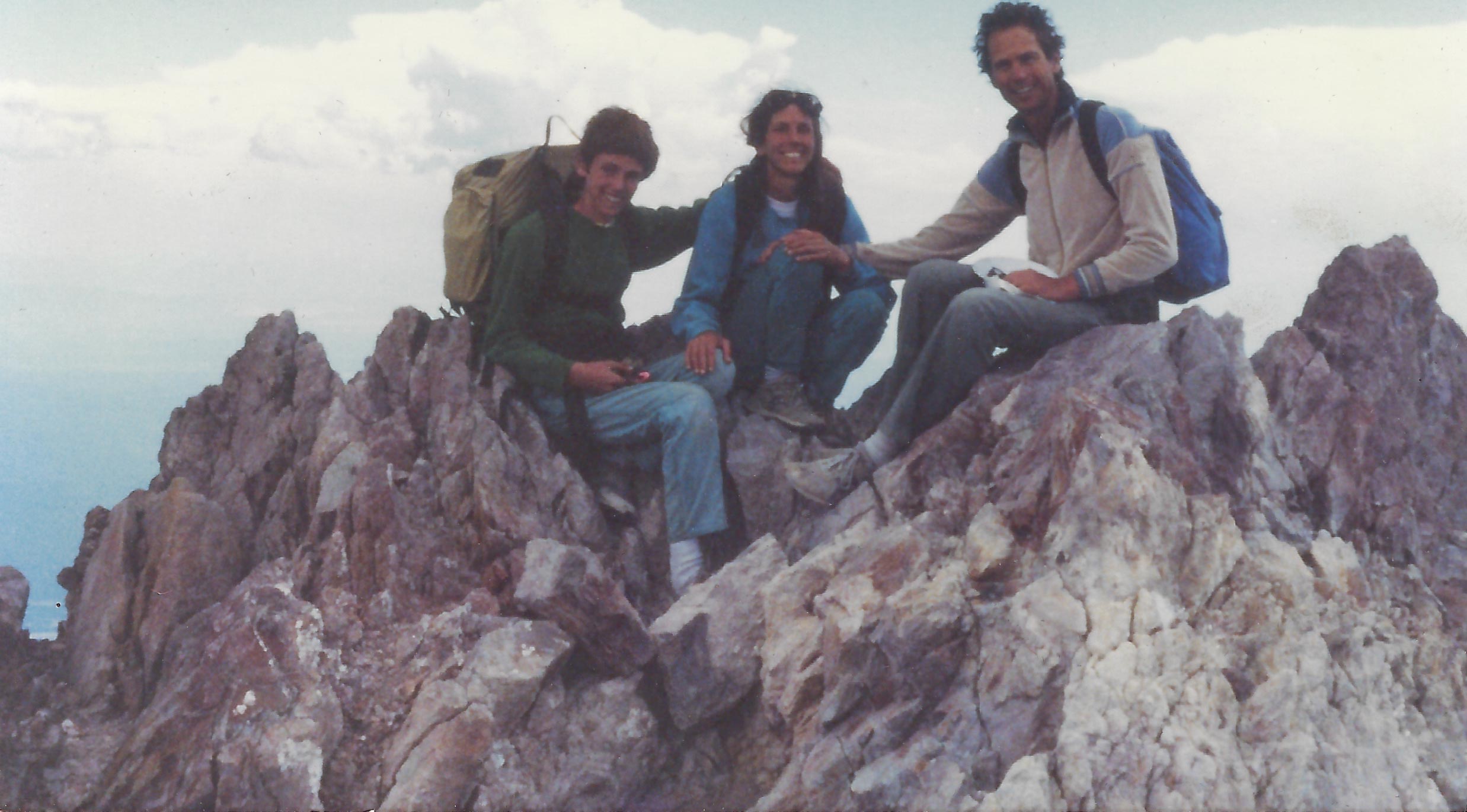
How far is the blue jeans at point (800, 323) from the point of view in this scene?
11.0 metres

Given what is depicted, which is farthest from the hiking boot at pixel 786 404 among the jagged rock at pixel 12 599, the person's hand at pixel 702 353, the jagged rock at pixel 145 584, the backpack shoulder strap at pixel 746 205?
the jagged rock at pixel 12 599

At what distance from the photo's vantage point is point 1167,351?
29.7 ft

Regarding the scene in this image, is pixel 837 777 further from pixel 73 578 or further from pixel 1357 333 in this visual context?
pixel 73 578

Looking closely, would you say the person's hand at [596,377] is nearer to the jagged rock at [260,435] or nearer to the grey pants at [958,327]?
the grey pants at [958,327]

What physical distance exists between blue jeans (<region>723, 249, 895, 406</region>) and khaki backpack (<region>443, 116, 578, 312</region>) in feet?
7.43

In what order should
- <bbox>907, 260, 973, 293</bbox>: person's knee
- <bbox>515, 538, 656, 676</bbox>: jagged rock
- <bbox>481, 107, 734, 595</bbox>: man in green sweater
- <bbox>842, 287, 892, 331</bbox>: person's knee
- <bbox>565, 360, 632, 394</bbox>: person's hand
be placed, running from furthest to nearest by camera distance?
<bbox>842, 287, 892, 331</bbox>: person's knee < <bbox>565, 360, 632, 394</bbox>: person's hand < <bbox>481, 107, 734, 595</bbox>: man in green sweater < <bbox>907, 260, 973, 293</bbox>: person's knee < <bbox>515, 538, 656, 676</bbox>: jagged rock

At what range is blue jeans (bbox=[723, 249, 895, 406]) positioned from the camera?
433 inches

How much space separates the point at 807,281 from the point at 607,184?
2.33 m

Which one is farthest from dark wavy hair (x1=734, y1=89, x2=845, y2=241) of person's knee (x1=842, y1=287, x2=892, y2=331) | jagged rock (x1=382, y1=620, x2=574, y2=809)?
jagged rock (x1=382, y1=620, x2=574, y2=809)

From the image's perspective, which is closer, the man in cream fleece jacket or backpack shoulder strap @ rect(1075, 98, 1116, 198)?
the man in cream fleece jacket

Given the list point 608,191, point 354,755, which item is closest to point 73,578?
point 354,755

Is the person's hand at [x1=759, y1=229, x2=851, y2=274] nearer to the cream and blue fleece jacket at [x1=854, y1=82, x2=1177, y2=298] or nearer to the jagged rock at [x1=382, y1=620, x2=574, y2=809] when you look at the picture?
the cream and blue fleece jacket at [x1=854, y1=82, x2=1177, y2=298]

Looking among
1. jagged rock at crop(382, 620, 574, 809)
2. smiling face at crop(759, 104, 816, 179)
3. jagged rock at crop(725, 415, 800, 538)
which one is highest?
smiling face at crop(759, 104, 816, 179)

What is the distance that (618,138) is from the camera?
10727mm
